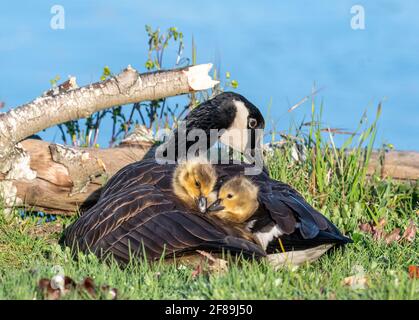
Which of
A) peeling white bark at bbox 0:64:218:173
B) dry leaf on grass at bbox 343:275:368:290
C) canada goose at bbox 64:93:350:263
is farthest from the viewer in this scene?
peeling white bark at bbox 0:64:218:173

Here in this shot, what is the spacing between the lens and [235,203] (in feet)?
21.5

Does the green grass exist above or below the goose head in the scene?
below

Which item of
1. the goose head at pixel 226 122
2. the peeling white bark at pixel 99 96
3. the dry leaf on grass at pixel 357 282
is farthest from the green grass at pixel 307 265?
the peeling white bark at pixel 99 96

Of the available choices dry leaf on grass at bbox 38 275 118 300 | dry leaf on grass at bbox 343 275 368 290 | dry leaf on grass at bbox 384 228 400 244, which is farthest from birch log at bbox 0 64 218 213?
dry leaf on grass at bbox 38 275 118 300

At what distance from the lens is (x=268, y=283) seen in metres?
5.25

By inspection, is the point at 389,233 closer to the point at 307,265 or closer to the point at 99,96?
the point at 307,265

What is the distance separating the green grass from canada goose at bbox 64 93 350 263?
180 mm

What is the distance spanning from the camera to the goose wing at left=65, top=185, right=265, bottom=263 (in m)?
6.17

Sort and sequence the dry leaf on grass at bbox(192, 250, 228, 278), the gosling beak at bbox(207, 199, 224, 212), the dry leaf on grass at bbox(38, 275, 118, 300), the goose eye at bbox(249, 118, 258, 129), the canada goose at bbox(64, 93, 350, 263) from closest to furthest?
1. the dry leaf on grass at bbox(38, 275, 118, 300)
2. the dry leaf on grass at bbox(192, 250, 228, 278)
3. the canada goose at bbox(64, 93, 350, 263)
4. the gosling beak at bbox(207, 199, 224, 212)
5. the goose eye at bbox(249, 118, 258, 129)

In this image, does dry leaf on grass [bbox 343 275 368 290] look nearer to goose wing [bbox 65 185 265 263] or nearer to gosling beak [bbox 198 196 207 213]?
goose wing [bbox 65 185 265 263]

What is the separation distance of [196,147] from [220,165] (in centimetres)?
274

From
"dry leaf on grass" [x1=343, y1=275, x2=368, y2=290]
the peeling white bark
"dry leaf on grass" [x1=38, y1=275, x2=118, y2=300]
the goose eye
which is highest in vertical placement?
the peeling white bark

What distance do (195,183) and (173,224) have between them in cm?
60

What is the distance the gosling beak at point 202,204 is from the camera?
21.5ft
